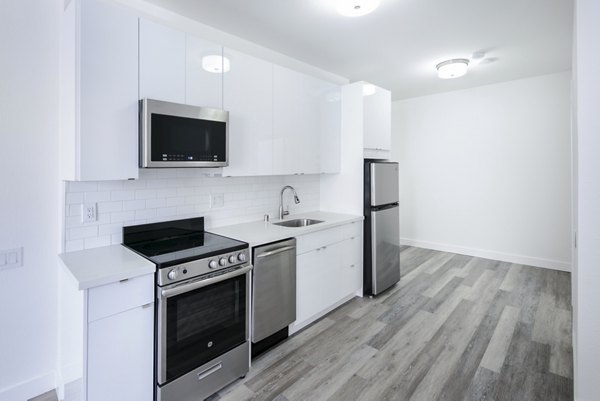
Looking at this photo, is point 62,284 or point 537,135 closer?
point 62,284

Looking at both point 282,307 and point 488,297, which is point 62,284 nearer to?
point 282,307

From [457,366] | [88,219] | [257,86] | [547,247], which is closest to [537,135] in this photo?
[547,247]

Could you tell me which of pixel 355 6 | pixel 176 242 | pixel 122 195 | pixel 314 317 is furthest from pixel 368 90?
pixel 122 195

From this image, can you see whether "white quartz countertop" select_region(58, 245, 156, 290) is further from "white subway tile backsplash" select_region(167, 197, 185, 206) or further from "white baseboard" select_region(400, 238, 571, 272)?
"white baseboard" select_region(400, 238, 571, 272)

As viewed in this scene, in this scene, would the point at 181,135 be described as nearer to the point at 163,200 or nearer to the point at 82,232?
the point at 163,200

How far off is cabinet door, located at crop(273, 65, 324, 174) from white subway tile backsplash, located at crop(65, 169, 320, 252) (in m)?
0.35

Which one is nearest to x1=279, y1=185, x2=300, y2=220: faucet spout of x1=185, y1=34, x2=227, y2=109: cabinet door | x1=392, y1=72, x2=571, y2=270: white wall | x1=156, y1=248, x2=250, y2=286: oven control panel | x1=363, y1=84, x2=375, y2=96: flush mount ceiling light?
x1=156, y1=248, x2=250, y2=286: oven control panel

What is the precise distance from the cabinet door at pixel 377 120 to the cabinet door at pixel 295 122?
1.92 ft

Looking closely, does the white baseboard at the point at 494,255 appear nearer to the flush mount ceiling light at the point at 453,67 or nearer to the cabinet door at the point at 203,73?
the flush mount ceiling light at the point at 453,67

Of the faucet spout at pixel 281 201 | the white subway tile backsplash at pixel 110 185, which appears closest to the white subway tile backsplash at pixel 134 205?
the white subway tile backsplash at pixel 110 185

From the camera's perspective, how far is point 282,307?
270 centimetres

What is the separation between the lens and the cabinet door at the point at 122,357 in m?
1.66

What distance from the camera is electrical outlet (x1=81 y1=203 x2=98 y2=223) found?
2.16 m

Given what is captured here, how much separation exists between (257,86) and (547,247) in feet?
15.5
